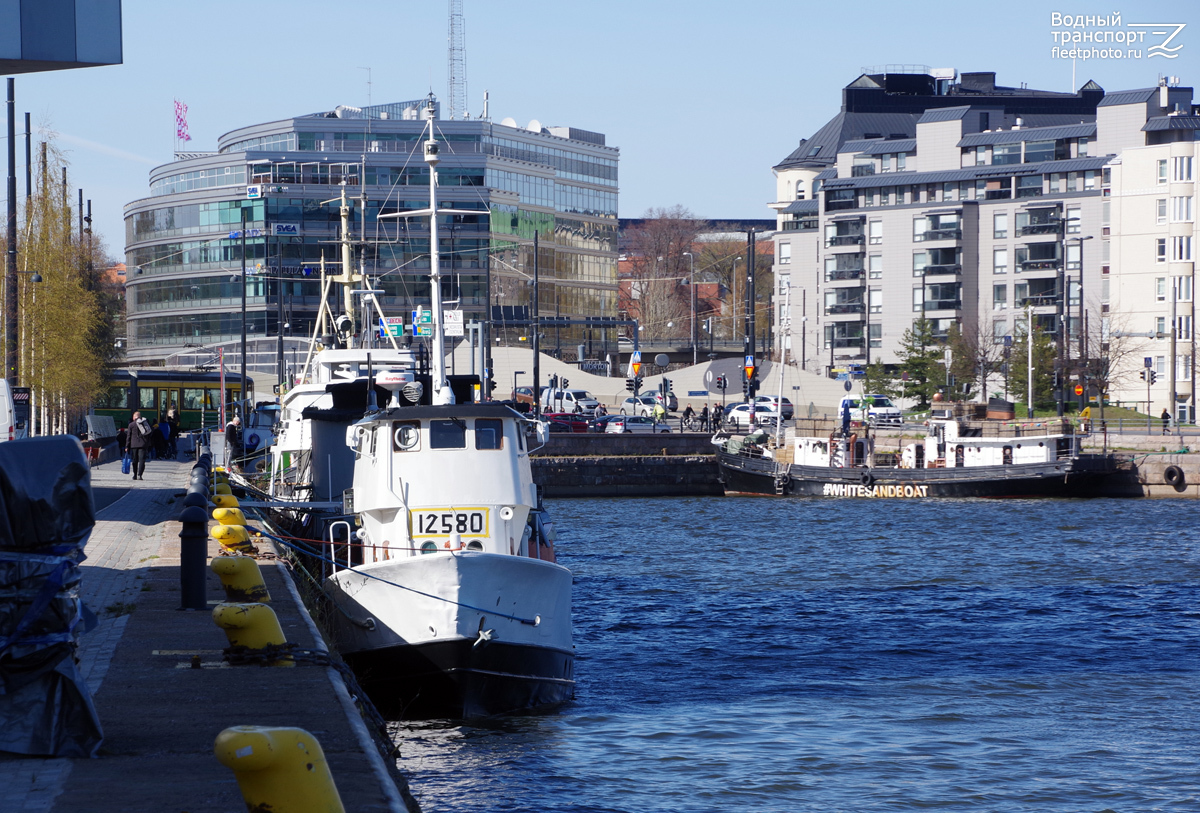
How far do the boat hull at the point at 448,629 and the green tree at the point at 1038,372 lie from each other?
6117 cm

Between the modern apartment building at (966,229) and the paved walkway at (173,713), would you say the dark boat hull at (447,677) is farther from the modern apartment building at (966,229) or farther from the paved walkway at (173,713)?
the modern apartment building at (966,229)

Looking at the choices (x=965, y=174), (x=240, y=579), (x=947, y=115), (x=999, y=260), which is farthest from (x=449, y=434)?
(x=947, y=115)

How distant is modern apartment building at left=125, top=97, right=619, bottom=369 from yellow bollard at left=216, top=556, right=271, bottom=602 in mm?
74386

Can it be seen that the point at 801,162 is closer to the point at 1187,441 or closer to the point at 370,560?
the point at 1187,441

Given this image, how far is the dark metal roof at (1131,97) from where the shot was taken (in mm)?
86825

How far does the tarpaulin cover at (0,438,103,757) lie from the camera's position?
7.53 metres

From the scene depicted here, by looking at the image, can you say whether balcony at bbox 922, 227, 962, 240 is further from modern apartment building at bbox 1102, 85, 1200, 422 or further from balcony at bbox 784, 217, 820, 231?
modern apartment building at bbox 1102, 85, 1200, 422

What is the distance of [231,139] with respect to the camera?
106 metres

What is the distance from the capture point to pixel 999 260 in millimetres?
93188

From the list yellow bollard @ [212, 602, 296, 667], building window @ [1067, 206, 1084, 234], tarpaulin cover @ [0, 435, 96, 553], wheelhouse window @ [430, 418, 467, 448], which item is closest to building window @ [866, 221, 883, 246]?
building window @ [1067, 206, 1084, 234]

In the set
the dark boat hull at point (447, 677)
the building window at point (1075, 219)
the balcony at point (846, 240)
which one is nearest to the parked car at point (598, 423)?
the balcony at point (846, 240)

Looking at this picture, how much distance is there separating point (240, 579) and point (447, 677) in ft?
9.15

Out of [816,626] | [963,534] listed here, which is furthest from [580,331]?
[816,626]

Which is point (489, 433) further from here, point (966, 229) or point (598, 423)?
point (966, 229)
